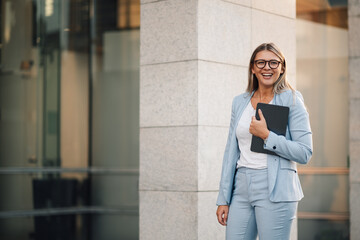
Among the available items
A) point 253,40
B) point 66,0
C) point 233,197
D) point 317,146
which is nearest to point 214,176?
point 253,40

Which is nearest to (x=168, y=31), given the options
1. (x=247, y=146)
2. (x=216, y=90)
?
(x=216, y=90)

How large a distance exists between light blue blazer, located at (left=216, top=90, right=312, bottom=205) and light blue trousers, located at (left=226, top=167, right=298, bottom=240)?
5cm

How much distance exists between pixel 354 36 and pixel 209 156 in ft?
14.7

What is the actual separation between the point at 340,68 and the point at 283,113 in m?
6.78

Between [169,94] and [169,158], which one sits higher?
[169,94]

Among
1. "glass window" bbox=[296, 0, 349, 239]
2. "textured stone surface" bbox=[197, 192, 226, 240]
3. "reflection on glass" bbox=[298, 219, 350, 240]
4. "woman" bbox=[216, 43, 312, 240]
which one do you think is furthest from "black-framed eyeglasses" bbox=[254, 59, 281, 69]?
"reflection on glass" bbox=[298, 219, 350, 240]

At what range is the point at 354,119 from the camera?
1052cm

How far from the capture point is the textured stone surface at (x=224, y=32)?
714 centimetres

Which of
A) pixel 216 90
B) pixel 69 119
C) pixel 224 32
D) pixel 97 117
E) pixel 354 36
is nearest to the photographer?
pixel 216 90

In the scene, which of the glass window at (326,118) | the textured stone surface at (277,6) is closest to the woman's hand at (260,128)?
the textured stone surface at (277,6)

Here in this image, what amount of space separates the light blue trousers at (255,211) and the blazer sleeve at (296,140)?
0.19 meters

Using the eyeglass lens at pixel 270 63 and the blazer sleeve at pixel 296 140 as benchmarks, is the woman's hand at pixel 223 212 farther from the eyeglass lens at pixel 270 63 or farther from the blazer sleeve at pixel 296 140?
the eyeglass lens at pixel 270 63

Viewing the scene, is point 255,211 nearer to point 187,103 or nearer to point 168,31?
point 187,103

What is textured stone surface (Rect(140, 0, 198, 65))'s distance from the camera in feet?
23.4
